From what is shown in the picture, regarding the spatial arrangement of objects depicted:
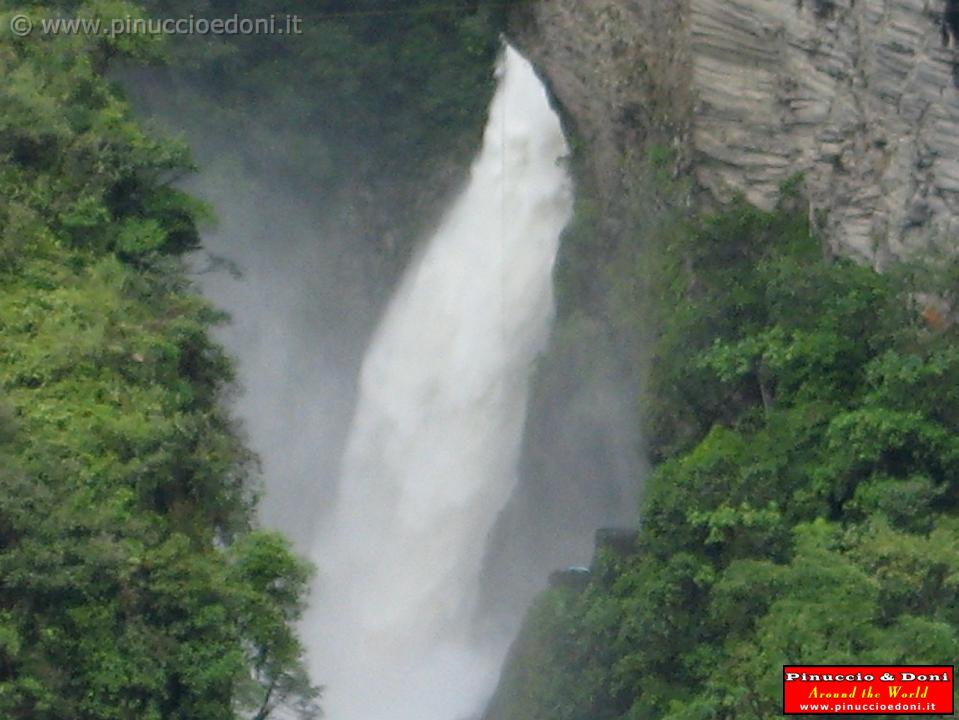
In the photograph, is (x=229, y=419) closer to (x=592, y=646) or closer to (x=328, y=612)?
(x=592, y=646)

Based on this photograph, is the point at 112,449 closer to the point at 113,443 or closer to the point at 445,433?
the point at 113,443

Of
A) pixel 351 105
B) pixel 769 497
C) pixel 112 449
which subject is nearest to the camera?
pixel 112 449

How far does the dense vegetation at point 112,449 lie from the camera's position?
2016 centimetres

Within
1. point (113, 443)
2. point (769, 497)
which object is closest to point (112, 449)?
point (113, 443)

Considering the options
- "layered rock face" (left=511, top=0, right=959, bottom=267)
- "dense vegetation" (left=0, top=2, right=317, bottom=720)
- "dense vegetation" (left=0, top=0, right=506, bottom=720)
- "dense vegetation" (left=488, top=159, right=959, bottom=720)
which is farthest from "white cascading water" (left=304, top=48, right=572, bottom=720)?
"dense vegetation" (left=0, top=2, right=317, bottom=720)

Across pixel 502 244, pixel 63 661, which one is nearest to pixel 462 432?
pixel 502 244

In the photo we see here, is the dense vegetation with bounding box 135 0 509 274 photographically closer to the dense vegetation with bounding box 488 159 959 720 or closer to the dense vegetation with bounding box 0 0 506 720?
the dense vegetation with bounding box 0 0 506 720

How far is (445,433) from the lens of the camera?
1286 inches

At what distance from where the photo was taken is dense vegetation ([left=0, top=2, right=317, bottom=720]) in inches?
794

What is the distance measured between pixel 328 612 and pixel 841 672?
1418cm

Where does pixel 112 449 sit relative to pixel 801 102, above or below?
below

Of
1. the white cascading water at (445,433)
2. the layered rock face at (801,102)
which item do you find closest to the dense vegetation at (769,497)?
the layered rock face at (801,102)

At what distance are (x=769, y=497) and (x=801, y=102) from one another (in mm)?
4724

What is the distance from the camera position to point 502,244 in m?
32.9
